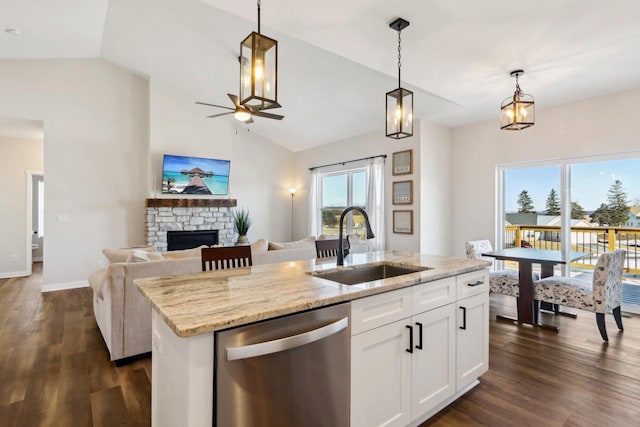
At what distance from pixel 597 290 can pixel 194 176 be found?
598 centimetres

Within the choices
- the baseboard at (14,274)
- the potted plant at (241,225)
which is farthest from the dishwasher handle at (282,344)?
the baseboard at (14,274)

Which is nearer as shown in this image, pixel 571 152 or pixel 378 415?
pixel 378 415

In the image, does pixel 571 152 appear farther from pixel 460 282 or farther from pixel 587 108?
pixel 460 282

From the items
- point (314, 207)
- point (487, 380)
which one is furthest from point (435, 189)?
point (487, 380)

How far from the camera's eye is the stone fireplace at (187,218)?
5723 millimetres

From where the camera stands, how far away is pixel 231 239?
6621mm

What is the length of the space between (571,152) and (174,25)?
5510 mm

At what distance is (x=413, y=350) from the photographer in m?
1.75

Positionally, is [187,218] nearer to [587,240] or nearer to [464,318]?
[464,318]

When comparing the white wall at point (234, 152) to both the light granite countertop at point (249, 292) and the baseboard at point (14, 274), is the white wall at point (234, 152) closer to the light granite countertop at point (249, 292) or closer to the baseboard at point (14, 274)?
the baseboard at point (14, 274)

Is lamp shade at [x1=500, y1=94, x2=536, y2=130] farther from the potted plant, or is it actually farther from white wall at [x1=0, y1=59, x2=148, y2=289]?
white wall at [x1=0, y1=59, x2=148, y2=289]

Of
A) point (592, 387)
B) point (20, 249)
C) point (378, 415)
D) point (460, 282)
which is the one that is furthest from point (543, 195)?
point (20, 249)

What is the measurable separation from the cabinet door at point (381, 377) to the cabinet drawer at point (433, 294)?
0.13 metres

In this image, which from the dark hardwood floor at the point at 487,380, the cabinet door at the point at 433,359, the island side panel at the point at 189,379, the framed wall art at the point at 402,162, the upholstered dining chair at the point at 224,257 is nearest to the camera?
the island side panel at the point at 189,379
